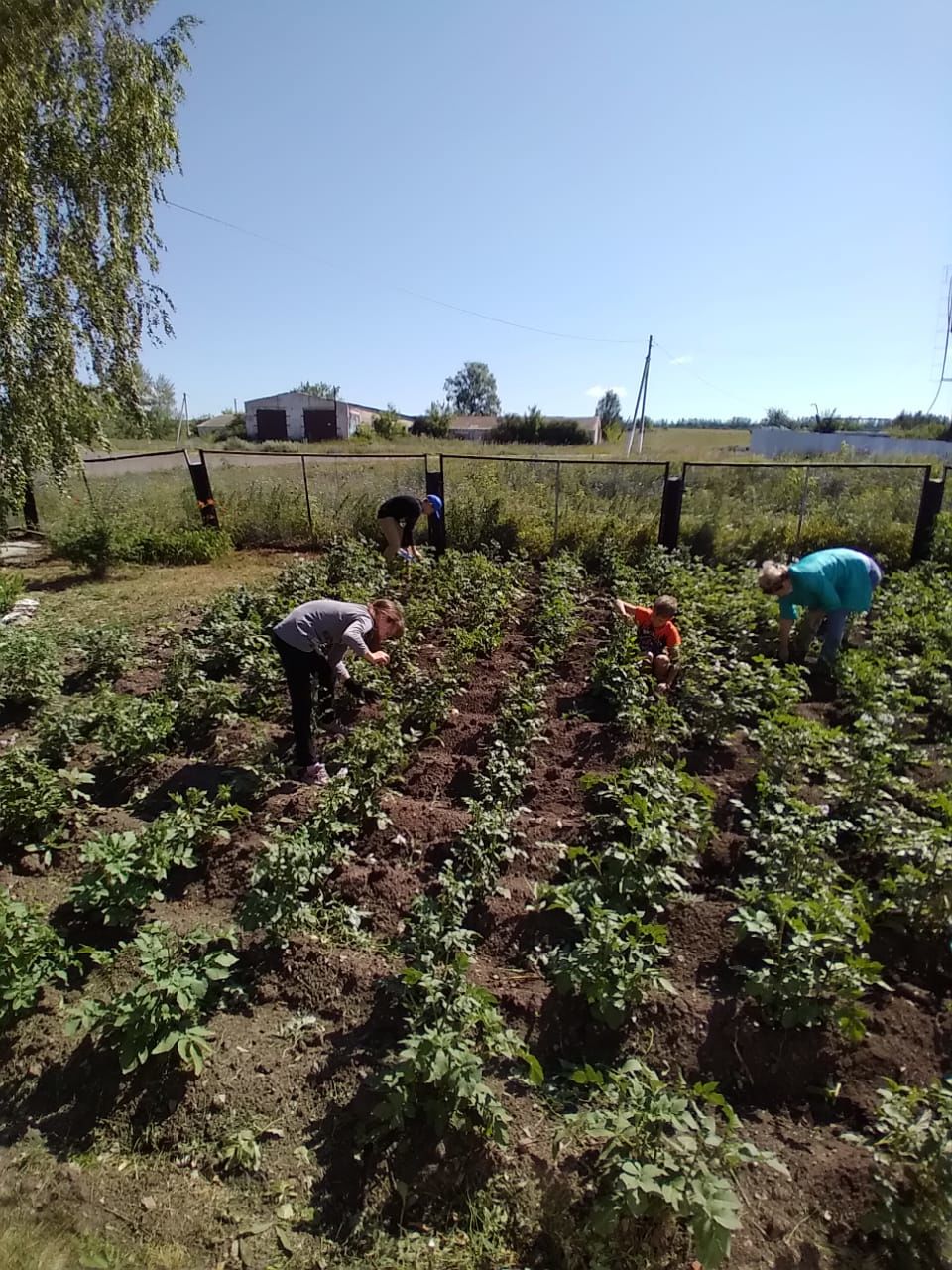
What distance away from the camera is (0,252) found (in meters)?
9.32

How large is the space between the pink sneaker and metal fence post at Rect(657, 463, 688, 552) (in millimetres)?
6712

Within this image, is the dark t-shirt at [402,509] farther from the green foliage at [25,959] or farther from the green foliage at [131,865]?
the green foliage at [25,959]

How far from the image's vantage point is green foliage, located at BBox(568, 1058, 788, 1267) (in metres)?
1.89

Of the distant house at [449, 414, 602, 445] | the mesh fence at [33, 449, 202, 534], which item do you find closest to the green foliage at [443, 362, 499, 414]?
the distant house at [449, 414, 602, 445]

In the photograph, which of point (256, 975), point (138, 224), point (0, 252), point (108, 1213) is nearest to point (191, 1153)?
point (108, 1213)

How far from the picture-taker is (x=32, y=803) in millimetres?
3947

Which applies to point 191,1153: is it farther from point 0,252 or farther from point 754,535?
point 0,252

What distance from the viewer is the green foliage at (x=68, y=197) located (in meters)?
9.51

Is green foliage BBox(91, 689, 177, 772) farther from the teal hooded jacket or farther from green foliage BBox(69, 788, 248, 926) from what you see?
the teal hooded jacket

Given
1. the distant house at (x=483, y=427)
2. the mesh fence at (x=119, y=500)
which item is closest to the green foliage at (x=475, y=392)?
the distant house at (x=483, y=427)

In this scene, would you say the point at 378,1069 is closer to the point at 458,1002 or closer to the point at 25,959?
the point at 458,1002

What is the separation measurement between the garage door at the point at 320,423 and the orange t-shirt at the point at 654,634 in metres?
51.1

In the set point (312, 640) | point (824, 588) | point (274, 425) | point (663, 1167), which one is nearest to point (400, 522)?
point (312, 640)

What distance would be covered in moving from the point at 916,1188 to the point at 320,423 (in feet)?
186
